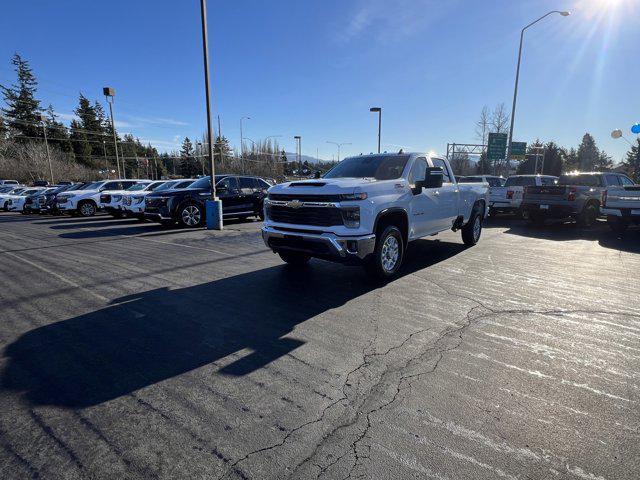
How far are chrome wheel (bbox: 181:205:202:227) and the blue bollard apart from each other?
893 mm

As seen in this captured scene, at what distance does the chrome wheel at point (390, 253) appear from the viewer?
19.2ft

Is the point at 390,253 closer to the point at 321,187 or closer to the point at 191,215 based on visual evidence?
the point at 321,187

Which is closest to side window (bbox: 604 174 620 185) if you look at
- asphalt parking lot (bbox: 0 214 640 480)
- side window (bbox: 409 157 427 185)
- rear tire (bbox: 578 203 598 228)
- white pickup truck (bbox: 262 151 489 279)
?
rear tire (bbox: 578 203 598 228)

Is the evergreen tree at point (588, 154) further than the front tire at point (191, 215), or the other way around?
the evergreen tree at point (588, 154)

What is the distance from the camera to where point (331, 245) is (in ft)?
16.9

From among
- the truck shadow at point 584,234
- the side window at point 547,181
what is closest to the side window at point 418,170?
the truck shadow at point 584,234

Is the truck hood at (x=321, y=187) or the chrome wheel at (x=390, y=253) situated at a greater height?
the truck hood at (x=321, y=187)

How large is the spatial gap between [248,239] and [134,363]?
726 cm

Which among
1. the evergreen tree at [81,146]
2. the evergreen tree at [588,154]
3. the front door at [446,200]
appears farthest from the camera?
the evergreen tree at [588,154]

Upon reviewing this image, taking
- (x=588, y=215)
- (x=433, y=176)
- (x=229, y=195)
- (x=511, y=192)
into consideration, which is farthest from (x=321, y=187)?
(x=511, y=192)

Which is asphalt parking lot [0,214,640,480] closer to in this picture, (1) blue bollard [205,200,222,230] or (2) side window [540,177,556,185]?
(1) blue bollard [205,200,222,230]

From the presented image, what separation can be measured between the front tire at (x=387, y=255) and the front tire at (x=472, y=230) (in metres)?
3.68

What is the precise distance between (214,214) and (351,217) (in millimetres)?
8335

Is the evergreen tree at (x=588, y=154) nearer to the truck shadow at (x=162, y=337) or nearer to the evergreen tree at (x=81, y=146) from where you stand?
the truck shadow at (x=162, y=337)
